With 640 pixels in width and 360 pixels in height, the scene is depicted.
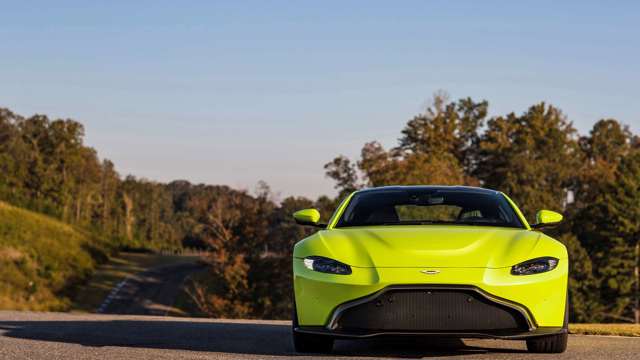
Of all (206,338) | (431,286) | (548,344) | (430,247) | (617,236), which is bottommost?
(617,236)

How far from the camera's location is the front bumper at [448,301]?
7824 millimetres

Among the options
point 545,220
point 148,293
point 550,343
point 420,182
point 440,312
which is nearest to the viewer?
point 440,312

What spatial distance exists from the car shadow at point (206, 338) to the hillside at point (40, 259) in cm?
5633

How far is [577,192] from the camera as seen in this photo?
339 ft

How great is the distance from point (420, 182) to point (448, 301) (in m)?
65.8

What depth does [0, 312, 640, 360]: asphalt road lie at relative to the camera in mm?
8703

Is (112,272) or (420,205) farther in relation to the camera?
(112,272)

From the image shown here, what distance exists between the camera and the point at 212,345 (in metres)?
9.89

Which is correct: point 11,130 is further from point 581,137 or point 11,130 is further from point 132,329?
point 132,329

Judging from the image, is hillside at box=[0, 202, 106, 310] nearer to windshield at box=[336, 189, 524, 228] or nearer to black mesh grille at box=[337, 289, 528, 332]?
windshield at box=[336, 189, 524, 228]

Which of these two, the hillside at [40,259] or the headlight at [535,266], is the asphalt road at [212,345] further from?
the hillside at [40,259]

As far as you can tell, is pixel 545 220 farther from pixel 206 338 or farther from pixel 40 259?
pixel 40 259

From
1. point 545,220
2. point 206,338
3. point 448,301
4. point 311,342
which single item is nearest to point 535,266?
point 448,301

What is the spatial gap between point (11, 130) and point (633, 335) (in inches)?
5689
